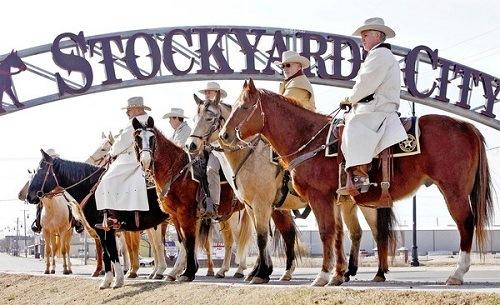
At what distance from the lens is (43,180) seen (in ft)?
56.7

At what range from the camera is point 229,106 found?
14.9m

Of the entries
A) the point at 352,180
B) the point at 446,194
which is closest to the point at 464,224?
the point at 446,194

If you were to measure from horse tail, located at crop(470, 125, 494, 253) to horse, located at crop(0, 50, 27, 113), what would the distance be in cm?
1867

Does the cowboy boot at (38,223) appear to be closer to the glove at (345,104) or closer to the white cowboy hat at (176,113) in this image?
the white cowboy hat at (176,113)

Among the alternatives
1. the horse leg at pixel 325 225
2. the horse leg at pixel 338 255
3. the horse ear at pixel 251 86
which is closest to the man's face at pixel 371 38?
the horse ear at pixel 251 86

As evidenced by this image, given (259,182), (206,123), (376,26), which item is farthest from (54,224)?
(376,26)

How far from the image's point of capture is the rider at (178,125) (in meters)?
17.5

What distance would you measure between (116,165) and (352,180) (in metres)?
6.28

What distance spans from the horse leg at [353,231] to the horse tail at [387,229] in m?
0.36

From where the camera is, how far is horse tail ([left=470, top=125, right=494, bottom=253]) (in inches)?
432

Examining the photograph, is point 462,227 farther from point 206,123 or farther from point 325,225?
point 206,123

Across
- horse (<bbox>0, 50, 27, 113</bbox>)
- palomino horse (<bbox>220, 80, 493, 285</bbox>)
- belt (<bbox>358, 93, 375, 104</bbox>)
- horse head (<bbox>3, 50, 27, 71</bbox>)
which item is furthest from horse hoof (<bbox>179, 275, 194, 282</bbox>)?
horse head (<bbox>3, 50, 27, 71</bbox>)

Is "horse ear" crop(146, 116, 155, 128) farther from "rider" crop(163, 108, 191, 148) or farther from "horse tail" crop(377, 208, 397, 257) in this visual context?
"horse tail" crop(377, 208, 397, 257)

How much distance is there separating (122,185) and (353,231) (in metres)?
4.55
